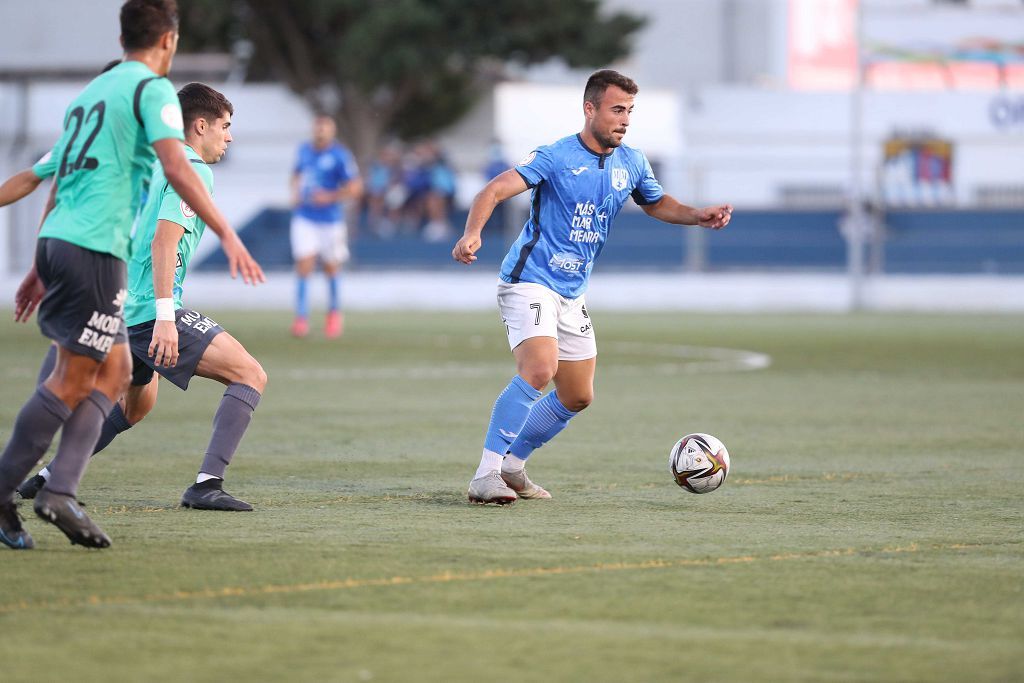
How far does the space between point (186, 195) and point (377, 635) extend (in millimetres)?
1879

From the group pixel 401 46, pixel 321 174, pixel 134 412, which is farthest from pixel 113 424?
pixel 401 46

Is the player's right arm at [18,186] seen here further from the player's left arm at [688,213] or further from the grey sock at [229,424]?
the player's left arm at [688,213]

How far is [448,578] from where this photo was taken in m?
5.64

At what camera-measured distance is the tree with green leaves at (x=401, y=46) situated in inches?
1651

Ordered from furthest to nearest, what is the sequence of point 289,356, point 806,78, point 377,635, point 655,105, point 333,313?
point 806,78, point 655,105, point 333,313, point 289,356, point 377,635

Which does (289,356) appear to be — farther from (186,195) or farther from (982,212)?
(982,212)

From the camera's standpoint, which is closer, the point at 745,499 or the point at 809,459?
the point at 745,499

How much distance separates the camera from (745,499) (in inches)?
306

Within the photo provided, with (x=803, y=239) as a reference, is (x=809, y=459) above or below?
below

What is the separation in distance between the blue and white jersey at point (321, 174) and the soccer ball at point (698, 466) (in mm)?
12415

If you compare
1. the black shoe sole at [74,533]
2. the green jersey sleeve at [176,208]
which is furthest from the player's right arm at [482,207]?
the black shoe sole at [74,533]

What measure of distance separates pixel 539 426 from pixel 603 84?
1586 millimetres

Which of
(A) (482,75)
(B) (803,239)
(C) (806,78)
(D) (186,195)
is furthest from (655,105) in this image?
(D) (186,195)

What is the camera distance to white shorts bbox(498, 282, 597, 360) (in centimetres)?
772
